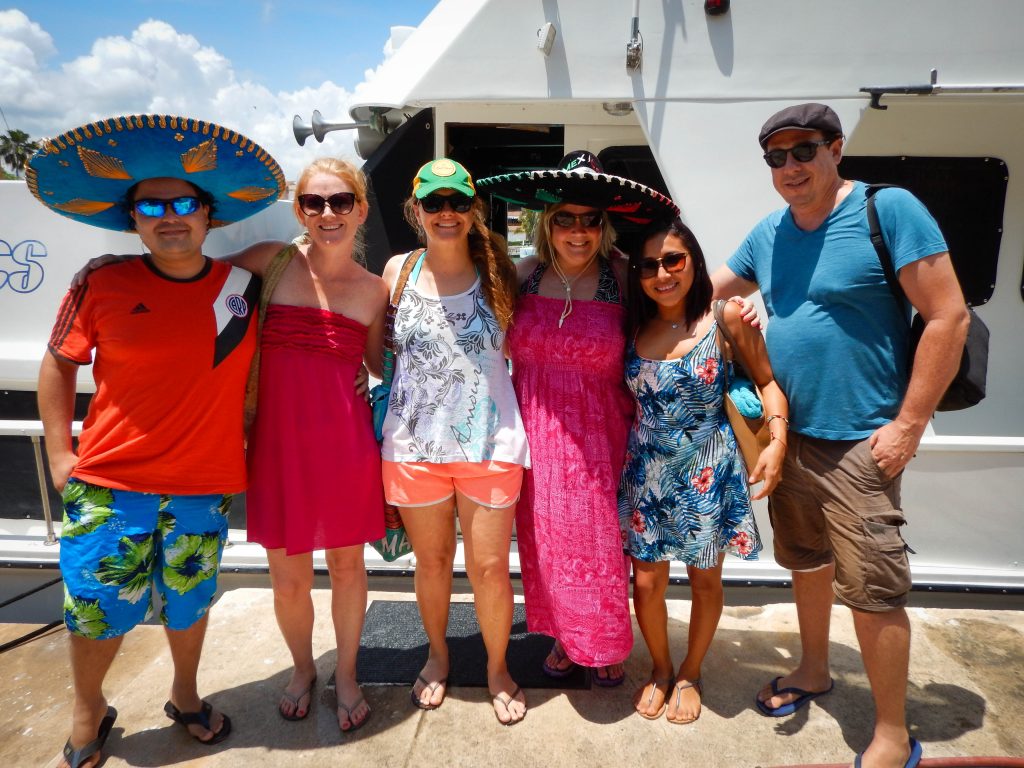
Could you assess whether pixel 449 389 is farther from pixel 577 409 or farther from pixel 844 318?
pixel 844 318

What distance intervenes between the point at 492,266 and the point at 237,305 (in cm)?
86

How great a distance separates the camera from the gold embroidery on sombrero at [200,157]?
75.5 inches

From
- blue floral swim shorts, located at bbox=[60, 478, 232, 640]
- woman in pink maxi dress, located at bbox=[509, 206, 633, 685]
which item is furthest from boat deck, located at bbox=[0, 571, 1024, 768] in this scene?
blue floral swim shorts, located at bbox=[60, 478, 232, 640]

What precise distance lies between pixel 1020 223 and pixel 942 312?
9.54 feet

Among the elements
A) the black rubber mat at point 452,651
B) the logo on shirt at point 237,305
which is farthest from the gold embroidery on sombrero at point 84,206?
the black rubber mat at point 452,651

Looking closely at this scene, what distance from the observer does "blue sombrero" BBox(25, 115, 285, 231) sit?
1821mm

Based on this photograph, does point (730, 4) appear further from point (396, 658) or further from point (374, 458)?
point (396, 658)

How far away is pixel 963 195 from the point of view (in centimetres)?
392

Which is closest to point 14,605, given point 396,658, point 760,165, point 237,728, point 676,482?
point 237,728

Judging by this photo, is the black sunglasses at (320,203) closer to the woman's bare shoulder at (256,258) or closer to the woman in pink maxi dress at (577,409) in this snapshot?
the woman's bare shoulder at (256,258)

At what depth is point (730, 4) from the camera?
2938 mm

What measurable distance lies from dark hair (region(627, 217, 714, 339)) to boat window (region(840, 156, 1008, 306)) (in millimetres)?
2405

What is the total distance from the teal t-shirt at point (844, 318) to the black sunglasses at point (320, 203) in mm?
1459

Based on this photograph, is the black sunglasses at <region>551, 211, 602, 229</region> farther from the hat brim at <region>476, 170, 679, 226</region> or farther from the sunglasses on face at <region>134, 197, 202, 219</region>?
the sunglasses on face at <region>134, 197, 202, 219</region>
